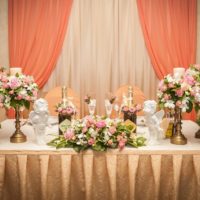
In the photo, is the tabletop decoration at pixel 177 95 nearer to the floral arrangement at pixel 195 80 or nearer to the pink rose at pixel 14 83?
the floral arrangement at pixel 195 80

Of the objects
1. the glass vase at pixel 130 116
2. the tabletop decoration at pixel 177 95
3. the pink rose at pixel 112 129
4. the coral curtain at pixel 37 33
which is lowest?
the pink rose at pixel 112 129

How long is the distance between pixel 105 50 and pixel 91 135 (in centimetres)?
255

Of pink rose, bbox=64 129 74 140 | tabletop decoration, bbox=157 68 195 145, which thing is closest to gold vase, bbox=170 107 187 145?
tabletop decoration, bbox=157 68 195 145

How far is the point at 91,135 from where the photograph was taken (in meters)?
2.18

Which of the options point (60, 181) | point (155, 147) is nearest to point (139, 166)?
point (155, 147)

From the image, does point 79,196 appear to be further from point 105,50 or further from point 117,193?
point 105,50

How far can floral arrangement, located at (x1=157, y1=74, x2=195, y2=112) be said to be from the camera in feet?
7.41

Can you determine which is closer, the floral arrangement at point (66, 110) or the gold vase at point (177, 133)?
the gold vase at point (177, 133)

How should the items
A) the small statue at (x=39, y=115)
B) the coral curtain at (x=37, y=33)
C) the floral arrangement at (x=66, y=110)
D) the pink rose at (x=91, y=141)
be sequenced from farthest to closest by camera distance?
the coral curtain at (x=37, y=33)
the floral arrangement at (x=66, y=110)
the small statue at (x=39, y=115)
the pink rose at (x=91, y=141)

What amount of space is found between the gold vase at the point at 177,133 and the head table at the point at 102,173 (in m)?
0.08

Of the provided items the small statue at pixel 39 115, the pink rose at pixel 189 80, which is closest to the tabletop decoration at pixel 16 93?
the small statue at pixel 39 115

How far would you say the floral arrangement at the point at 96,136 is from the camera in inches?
85.6

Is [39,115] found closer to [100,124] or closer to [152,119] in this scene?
[100,124]

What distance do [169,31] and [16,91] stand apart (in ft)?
8.99
